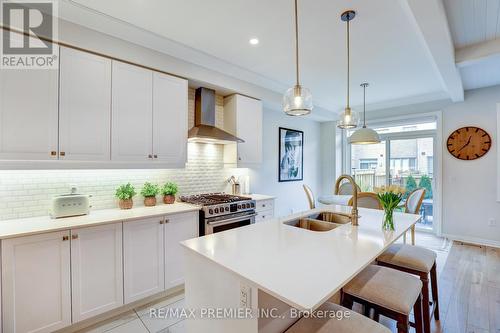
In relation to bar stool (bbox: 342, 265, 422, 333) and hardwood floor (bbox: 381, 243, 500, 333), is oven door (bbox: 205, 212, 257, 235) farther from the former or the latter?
hardwood floor (bbox: 381, 243, 500, 333)

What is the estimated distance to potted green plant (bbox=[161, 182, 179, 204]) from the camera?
2.99m

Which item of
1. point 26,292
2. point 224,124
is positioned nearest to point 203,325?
point 26,292

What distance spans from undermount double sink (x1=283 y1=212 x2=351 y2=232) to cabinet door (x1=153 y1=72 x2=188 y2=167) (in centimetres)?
167

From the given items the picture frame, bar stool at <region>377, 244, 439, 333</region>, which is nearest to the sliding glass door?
the picture frame

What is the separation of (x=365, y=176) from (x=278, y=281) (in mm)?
5510

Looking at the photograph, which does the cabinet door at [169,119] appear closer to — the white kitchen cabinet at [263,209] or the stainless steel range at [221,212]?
the stainless steel range at [221,212]

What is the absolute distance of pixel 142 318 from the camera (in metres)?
2.23

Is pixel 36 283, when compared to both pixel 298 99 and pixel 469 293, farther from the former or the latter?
pixel 469 293

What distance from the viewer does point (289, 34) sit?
2488mm

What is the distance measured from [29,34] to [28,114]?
688 mm

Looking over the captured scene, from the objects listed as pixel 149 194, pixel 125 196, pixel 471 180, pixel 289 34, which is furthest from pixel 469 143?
pixel 125 196

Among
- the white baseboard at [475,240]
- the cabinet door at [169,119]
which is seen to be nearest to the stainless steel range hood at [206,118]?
the cabinet door at [169,119]

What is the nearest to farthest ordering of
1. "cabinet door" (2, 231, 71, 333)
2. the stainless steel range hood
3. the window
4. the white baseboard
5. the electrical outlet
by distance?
the electrical outlet
"cabinet door" (2, 231, 71, 333)
the stainless steel range hood
the white baseboard
the window

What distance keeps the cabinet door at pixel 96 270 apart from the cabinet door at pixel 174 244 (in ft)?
1.49
